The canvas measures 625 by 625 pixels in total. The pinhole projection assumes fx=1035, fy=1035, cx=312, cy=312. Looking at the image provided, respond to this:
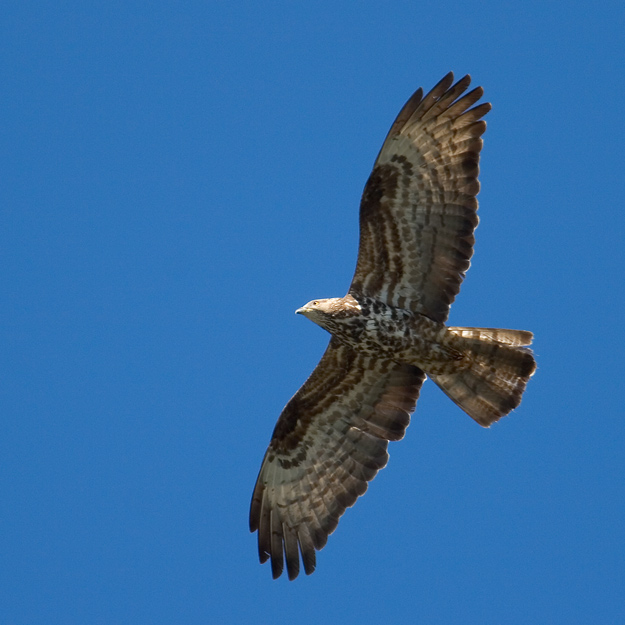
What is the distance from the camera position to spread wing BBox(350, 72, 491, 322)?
11.0 metres

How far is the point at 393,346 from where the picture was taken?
11.6m

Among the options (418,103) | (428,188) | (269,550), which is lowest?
(269,550)

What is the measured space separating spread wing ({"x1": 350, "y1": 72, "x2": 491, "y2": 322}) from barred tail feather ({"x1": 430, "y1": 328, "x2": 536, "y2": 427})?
531 millimetres

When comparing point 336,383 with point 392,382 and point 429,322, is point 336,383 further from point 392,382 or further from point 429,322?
point 429,322

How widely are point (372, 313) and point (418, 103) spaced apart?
2325 mm

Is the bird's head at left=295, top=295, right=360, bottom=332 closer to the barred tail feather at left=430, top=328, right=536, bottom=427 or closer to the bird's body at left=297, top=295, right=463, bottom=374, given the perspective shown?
the bird's body at left=297, top=295, right=463, bottom=374

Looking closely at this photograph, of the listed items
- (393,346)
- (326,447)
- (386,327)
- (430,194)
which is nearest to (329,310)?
Result: (386,327)

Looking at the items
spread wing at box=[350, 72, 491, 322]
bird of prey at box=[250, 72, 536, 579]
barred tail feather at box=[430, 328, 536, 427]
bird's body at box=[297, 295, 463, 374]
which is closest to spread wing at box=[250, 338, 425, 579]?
bird of prey at box=[250, 72, 536, 579]

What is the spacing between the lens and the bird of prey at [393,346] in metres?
11.0

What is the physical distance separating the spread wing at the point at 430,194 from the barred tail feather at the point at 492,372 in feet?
1.74

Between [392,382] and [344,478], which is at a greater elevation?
[392,382]

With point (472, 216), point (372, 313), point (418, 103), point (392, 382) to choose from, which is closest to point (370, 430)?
point (392, 382)

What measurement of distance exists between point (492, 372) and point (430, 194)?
2.10 metres

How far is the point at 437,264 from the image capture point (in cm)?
1132
